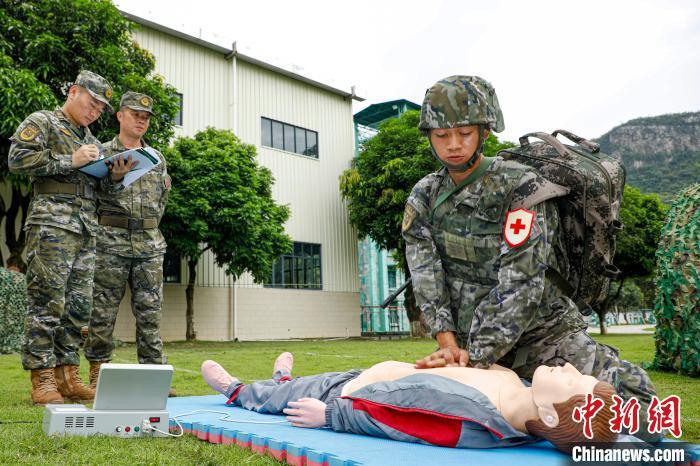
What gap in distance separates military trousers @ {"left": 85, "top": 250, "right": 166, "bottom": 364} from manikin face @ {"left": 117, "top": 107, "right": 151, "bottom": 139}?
0.99 m

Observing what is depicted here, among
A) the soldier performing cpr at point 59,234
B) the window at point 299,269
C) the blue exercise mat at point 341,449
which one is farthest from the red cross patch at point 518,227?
the window at point 299,269

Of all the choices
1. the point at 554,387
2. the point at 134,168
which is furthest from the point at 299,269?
the point at 554,387

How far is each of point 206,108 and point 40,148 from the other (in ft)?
48.8

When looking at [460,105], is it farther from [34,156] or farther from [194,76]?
[194,76]

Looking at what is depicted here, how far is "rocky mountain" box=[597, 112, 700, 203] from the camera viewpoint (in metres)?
67.8

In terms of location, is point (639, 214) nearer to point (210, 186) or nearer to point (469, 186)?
point (210, 186)

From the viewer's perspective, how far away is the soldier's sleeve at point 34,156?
3.90 meters

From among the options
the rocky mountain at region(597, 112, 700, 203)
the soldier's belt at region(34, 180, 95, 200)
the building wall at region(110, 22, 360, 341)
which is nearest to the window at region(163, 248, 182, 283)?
the building wall at region(110, 22, 360, 341)

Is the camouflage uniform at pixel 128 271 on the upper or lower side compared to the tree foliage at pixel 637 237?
lower

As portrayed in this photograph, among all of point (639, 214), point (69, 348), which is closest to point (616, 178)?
point (69, 348)

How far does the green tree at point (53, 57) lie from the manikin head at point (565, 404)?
11.2 m

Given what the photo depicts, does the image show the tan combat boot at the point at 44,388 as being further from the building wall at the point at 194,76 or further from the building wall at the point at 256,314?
the building wall at the point at 194,76

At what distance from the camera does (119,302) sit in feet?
14.6

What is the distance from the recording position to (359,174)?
20.1 metres
